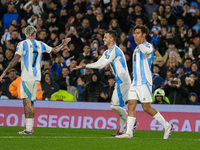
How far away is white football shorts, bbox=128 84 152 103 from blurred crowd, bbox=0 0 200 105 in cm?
565

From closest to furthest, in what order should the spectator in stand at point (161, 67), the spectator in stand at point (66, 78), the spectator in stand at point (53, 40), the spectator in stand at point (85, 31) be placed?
the spectator in stand at point (66, 78)
the spectator in stand at point (161, 67)
the spectator in stand at point (53, 40)
the spectator in stand at point (85, 31)

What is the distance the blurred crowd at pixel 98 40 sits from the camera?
55.2ft

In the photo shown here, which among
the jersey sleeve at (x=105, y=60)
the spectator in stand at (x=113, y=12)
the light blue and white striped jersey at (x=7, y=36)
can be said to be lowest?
the jersey sleeve at (x=105, y=60)

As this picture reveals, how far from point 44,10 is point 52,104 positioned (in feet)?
26.4

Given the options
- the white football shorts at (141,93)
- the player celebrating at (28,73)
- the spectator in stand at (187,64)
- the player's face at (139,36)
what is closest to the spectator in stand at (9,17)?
the spectator in stand at (187,64)

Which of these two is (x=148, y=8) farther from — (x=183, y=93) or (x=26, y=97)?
(x=26, y=97)

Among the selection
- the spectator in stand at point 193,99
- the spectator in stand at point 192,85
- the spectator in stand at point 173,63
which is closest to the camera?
the spectator in stand at point 193,99

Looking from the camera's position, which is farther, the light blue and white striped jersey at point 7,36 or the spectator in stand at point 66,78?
the light blue and white striped jersey at point 7,36

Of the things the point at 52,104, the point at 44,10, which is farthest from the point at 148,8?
the point at 52,104

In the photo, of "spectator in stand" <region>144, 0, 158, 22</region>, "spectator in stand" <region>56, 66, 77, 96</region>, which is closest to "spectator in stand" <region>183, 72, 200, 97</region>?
"spectator in stand" <region>56, 66, 77, 96</region>

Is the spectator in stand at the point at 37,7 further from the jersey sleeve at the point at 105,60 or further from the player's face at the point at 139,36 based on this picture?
the player's face at the point at 139,36

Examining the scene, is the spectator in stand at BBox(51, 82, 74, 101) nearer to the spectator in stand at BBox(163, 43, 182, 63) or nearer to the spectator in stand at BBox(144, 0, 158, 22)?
the spectator in stand at BBox(163, 43, 182, 63)

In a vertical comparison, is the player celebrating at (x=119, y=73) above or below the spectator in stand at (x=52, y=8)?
below

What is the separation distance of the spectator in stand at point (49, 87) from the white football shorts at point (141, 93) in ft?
21.8
